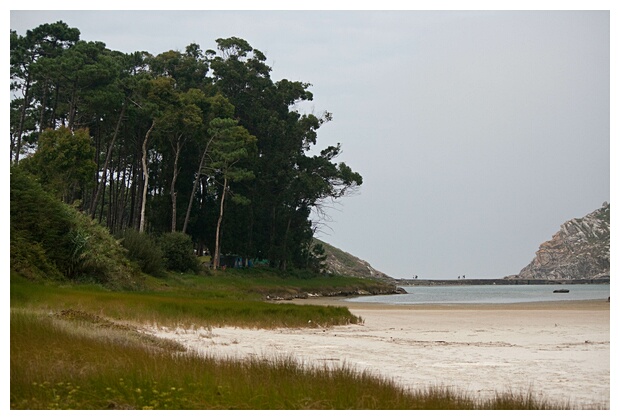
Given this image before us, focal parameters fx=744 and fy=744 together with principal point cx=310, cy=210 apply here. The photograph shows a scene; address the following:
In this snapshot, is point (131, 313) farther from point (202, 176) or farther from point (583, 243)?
point (583, 243)

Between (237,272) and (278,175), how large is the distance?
39.9ft

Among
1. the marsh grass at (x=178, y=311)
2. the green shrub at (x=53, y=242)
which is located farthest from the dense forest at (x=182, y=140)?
the marsh grass at (x=178, y=311)

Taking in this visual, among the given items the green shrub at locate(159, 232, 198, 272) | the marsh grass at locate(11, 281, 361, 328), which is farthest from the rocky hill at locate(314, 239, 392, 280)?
the marsh grass at locate(11, 281, 361, 328)

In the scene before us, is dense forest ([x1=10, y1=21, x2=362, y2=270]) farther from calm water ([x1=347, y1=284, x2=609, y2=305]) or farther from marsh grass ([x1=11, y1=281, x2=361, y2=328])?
marsh grass ([x1=11, y1=281, x2=361, y2=328])

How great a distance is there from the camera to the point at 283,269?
75.7 m

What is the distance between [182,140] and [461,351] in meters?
52.4

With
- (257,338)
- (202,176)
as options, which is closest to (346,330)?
(257,338)

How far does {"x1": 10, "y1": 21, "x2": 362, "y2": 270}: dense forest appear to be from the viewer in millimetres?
54750

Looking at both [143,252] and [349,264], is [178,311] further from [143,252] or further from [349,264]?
[349,264]

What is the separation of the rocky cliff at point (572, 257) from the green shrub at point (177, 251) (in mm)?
75741

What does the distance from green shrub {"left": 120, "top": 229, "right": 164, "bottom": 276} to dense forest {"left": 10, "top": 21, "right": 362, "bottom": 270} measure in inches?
96.1

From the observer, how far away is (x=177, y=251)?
5388cm

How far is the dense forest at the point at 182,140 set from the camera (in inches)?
2156

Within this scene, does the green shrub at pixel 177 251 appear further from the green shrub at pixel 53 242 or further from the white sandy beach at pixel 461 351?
the white sandy beach at pixel 461 351
